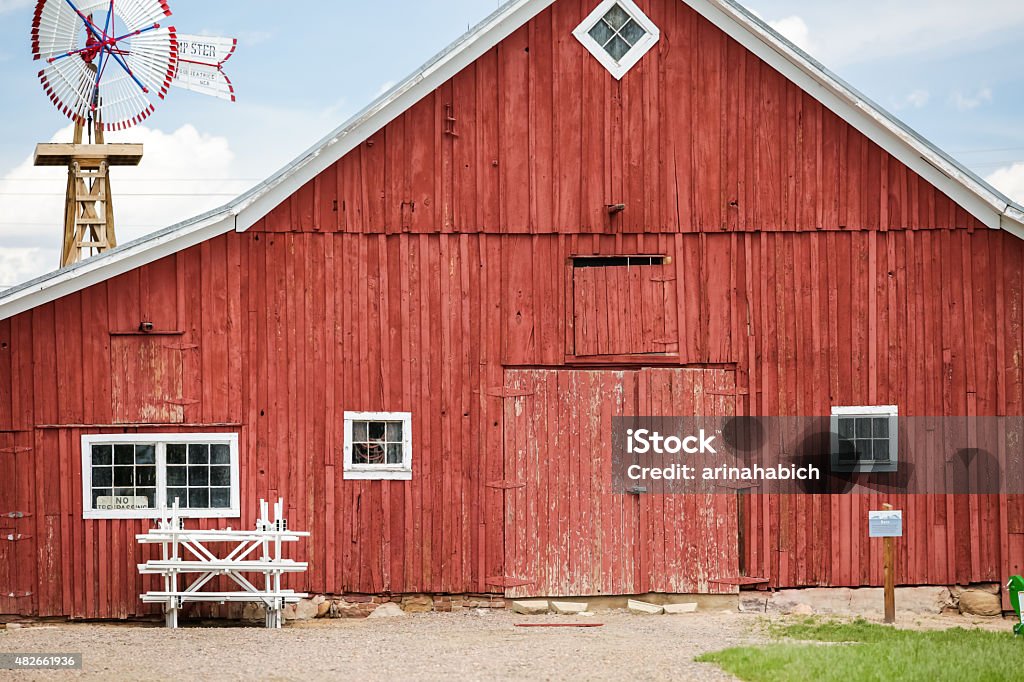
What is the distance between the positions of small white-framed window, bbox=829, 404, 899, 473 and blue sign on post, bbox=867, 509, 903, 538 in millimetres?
1026

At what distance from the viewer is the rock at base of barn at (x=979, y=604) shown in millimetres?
13453

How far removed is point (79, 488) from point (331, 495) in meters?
2.73

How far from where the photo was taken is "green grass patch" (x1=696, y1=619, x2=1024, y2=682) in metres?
9.80

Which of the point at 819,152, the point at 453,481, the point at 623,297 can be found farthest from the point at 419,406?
the point at 819,152

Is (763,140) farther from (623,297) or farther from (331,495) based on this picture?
(331,495)

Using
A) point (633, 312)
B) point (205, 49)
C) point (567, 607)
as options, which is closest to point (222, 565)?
point (567, 607)

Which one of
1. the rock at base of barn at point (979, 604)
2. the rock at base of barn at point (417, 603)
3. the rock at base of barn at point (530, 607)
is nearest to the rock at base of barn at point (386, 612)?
the rock at base of barn at point (417, 603)

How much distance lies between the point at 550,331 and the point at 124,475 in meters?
4.94

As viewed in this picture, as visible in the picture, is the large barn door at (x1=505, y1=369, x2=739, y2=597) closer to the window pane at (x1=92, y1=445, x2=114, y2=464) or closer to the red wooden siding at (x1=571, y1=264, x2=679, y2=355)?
the red wooden siding at (x1=571, y1=264, x2=679, y2=355)

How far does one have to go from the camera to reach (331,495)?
13.3m

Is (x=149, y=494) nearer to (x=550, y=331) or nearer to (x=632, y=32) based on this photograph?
(x=550, y=331)

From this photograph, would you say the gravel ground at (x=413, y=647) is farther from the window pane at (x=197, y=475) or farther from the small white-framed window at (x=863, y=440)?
the small white-framed window at (x=863, y=440)

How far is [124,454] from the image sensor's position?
13.3 metres

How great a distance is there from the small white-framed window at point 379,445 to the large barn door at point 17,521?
3.43 metres
